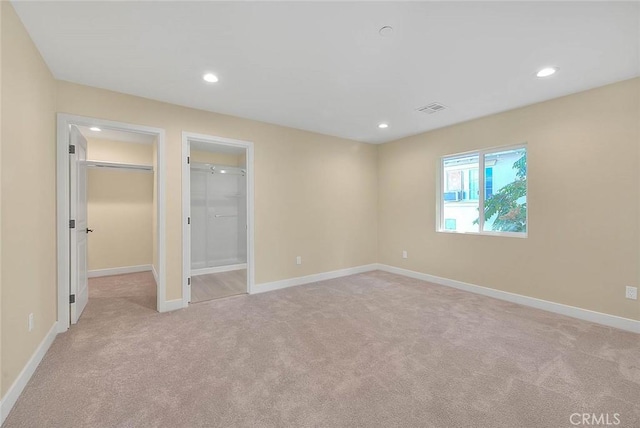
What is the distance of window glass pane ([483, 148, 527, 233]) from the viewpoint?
355cm

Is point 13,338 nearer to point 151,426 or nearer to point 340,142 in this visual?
point 151,426

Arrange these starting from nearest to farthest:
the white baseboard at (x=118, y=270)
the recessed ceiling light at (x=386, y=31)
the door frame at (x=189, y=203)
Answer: the recessed ceiling light at (x=386, y=31)
the door frame at (x=189, y=203)
the white baseboard at (x=118, y=270)

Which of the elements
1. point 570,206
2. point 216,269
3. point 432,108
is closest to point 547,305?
point 570,206

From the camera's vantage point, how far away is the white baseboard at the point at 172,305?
3.24 metres

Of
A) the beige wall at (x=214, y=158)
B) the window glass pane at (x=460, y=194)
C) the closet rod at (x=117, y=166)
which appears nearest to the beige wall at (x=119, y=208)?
the closet rod at (x=117, y=166)

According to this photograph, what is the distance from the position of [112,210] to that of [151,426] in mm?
4766

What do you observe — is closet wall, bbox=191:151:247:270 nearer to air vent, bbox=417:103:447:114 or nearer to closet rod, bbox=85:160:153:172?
closet rod, bbox=85:160:153:172

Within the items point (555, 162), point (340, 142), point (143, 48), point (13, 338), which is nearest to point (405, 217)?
point (340, 142)

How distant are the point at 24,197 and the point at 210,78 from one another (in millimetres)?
1759

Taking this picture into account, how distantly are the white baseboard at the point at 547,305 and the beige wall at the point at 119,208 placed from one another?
17.4 ft

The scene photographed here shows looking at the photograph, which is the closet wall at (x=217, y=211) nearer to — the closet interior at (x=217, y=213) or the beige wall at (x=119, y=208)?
the closet interior at (x=217, y=213)

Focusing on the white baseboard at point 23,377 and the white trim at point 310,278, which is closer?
the white baseboard at point 23,377

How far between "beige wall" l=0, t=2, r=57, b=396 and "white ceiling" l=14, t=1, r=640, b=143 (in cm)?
24

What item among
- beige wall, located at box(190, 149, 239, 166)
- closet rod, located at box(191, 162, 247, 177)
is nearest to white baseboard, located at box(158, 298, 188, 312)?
closet rod, located at box(191, 162, 247, 177)
